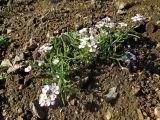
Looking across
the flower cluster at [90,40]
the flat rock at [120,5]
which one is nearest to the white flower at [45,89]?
the flower cluster at [90,40]

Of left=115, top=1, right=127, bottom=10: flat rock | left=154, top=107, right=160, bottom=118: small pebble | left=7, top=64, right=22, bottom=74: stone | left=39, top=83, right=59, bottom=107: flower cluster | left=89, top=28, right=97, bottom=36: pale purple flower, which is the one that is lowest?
left=154, top=107, right=160, bottom=118: small pebble

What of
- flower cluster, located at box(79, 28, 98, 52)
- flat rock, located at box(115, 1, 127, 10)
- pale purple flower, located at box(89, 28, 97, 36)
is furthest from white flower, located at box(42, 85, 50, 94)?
flat rock, located at box(115, 1, 127, 10)

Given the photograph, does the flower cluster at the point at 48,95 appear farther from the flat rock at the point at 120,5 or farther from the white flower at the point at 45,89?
the flat rock at the point at 120,5

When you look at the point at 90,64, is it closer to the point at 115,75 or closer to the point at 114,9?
the point at 115,75

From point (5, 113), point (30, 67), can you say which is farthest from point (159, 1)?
point (5, 113)

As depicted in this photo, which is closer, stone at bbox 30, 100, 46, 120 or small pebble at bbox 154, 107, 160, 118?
small pebble at bbox 154, 107, 160, 118

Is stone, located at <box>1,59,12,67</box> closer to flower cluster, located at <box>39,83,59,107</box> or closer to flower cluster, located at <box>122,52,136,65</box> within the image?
flower cluster, located at <box>39,83,59,107</box>

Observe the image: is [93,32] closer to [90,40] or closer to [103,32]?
[103,32]
